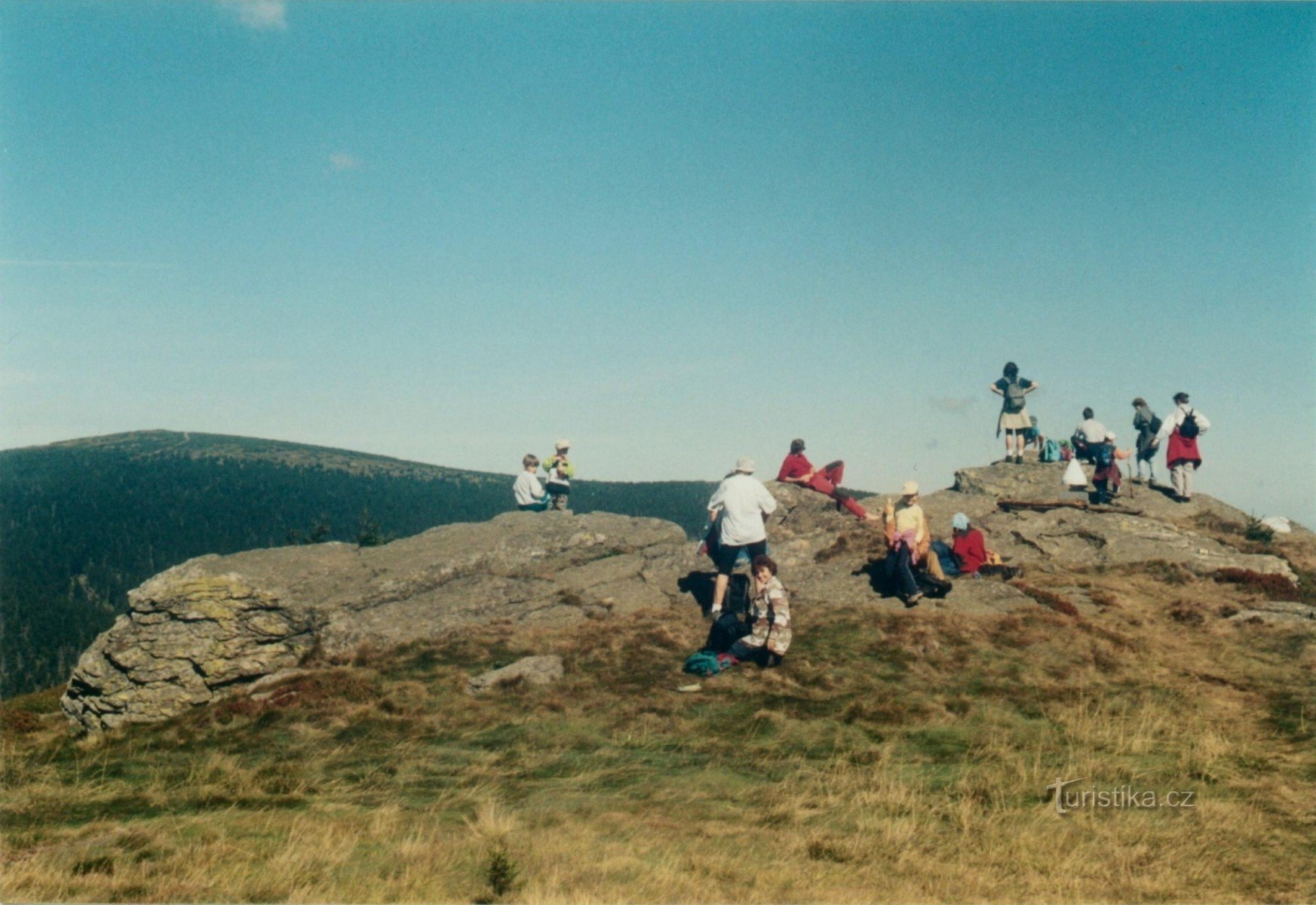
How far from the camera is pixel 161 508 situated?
108m

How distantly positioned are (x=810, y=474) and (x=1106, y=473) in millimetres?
9578

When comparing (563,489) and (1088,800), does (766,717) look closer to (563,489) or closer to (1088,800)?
(1088,800)

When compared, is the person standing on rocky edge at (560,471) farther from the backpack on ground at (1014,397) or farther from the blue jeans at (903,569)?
the backpack on ground at (1014,397)

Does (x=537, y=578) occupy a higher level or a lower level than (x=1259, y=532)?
lower

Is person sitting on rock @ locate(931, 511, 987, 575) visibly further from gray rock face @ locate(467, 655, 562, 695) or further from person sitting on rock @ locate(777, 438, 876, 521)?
gray rock face @ locate(467, 655, 562, 695)

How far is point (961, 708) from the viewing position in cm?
1295

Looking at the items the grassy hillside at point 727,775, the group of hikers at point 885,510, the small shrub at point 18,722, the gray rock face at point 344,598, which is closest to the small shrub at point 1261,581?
the grassy hillside at point 727,775

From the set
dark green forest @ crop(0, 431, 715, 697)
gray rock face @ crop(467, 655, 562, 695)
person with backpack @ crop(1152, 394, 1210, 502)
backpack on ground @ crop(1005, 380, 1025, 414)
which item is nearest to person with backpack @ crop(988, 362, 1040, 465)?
backpack on ground @ crop(1005, 380, 1025, 414)

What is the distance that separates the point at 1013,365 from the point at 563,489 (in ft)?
49.8

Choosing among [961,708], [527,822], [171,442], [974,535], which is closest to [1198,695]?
[961,708]

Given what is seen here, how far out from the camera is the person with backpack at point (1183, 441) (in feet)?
81.9

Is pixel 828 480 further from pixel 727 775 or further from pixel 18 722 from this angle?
pixel 18 722

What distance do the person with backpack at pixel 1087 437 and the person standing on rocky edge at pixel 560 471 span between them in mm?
17276

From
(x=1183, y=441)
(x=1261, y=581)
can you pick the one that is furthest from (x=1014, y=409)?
(x=1261, y=581)
